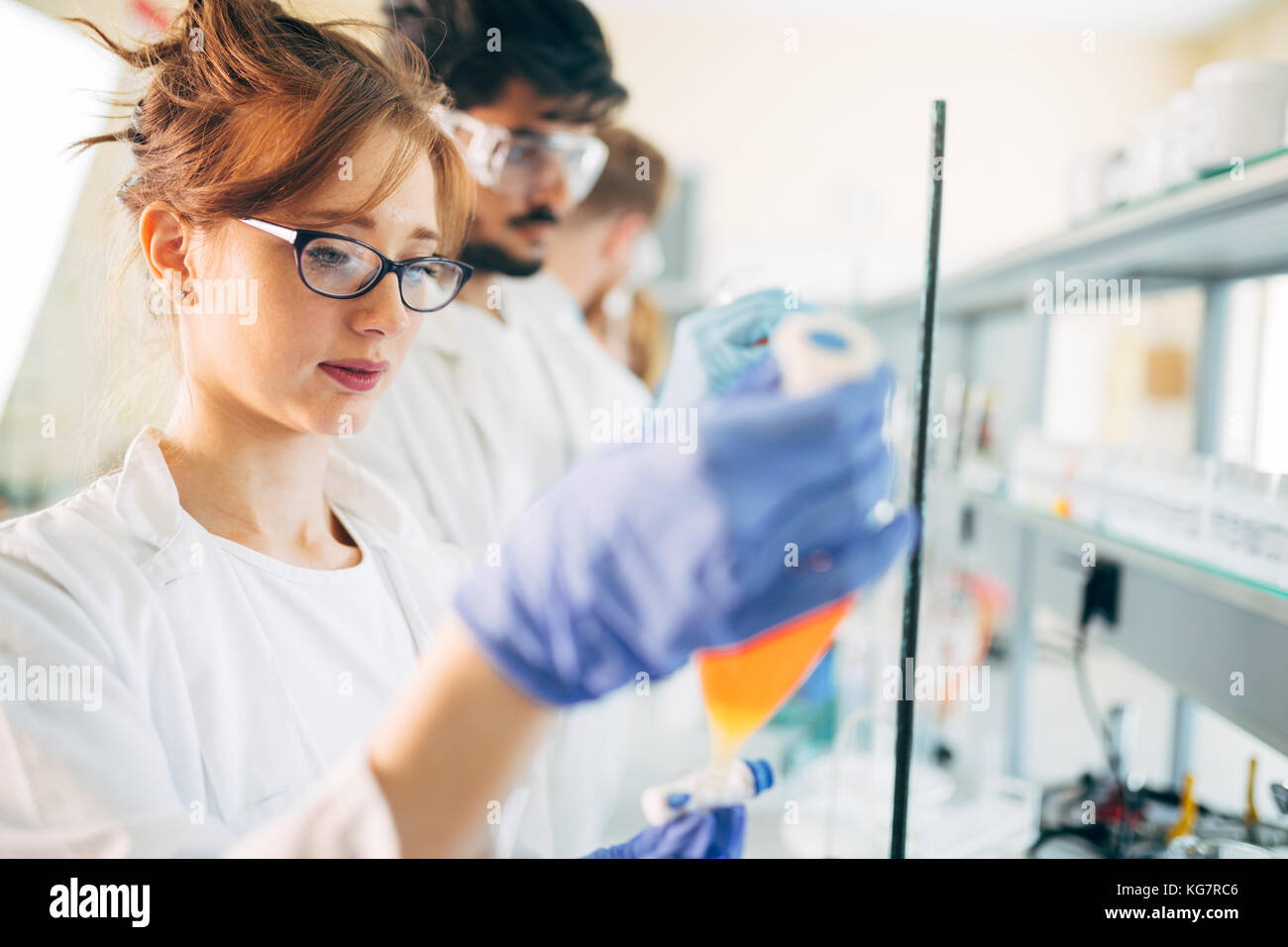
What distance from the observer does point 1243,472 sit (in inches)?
39.8

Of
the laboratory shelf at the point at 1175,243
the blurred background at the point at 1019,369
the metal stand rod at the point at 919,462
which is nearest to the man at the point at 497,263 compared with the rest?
the blurred background at the point at 1019,369

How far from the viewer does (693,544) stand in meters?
0.55

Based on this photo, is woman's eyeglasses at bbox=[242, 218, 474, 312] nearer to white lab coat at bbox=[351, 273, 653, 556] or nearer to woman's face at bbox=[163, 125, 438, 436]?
woman's face at bbox=[163, 125, 438, 436]

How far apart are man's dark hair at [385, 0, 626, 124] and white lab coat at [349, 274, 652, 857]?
0.86 feet

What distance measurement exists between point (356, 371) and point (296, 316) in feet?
0.24

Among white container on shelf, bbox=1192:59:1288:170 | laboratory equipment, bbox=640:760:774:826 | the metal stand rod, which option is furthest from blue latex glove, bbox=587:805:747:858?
white container on shelf, bbox=1192:59:1288:170

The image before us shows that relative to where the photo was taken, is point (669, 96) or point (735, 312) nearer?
point (735, 312)

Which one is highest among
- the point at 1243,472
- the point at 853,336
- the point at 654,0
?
the point at 654,0

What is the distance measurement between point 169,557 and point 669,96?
5.99ft

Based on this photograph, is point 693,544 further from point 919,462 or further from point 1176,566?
point 1176,566

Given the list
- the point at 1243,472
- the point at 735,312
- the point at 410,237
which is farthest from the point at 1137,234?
the point at 410,237

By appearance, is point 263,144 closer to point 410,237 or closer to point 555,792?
point 410,237

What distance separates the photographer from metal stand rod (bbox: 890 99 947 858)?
2.39 feet

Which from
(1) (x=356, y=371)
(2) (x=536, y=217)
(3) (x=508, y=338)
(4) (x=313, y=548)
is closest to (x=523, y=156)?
(2) (x=536, y=217)
